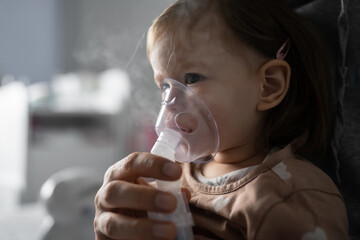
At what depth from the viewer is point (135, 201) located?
0.67 meters

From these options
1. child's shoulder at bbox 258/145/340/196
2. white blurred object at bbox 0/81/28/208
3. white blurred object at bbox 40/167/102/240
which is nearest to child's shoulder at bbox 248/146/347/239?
child's shoulder at bbox 258/145/340/196

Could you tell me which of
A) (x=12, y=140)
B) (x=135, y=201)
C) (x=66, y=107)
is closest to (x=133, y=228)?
(x=135, y=201)

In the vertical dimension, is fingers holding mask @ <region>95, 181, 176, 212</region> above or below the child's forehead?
below

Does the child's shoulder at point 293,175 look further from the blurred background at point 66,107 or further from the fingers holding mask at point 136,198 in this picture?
the blurred background at point 66,107

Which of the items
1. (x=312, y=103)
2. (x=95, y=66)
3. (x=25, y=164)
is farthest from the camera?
(x=95, y=66)

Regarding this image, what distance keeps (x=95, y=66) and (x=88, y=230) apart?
3036 mm

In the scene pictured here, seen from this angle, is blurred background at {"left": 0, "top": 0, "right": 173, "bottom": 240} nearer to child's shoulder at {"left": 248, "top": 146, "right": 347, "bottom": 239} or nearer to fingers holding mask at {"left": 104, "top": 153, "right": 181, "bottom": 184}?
fingers holding mask at {"left": 104, "top": 153, "right": 181, "bottom": 184}

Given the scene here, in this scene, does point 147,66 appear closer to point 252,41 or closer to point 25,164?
point 252,41

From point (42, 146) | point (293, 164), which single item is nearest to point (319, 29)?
point (293, 164)

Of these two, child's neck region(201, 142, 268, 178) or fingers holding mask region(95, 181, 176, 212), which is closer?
fingers holding mask region(95, 181, 176, 212)

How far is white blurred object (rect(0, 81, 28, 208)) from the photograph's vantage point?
3430mm

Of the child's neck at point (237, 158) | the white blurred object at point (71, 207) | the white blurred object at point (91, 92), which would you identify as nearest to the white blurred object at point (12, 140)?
the white blurred object at point (91, 92)

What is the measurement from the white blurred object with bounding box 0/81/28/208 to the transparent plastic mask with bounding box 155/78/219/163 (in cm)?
282

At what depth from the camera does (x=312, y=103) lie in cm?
86
